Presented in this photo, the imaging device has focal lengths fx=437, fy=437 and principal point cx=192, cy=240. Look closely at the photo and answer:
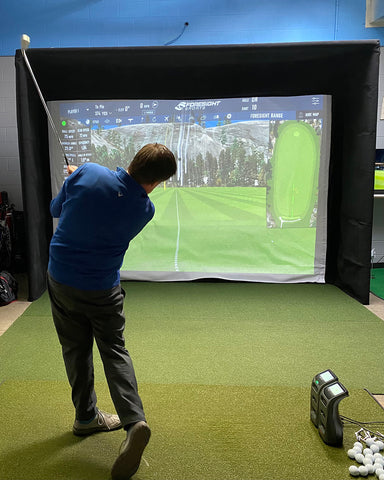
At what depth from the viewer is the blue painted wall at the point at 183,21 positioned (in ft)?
16.4

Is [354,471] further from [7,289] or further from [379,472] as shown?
[7,289]

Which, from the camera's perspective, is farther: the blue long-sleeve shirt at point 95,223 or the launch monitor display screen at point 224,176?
the launch monitor display screen at point 224,176

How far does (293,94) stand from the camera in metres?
4.42

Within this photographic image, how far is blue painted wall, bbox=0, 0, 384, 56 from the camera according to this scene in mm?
4984

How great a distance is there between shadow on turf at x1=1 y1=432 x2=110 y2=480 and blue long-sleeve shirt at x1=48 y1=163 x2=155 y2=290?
0.75m

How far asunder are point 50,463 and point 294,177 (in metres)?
3.54

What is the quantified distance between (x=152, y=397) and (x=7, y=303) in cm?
219

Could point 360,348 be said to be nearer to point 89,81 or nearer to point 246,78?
point 246,78

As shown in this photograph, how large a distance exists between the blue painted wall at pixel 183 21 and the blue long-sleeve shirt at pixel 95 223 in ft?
13.2

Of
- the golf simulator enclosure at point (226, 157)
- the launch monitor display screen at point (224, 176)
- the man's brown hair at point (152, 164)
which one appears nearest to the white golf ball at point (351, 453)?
the man's brown hair at point (152, 164)

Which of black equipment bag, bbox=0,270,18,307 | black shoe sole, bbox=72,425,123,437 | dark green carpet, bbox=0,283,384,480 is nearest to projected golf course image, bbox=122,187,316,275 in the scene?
dark green carpet, bbox=0,283,384,480

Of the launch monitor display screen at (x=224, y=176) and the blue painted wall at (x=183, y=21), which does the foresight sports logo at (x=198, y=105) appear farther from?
the blue painted wall at (x=183, y=21)

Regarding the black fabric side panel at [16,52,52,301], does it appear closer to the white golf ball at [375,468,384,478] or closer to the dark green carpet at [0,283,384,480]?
the dark green carpet at [0,283,384,480]

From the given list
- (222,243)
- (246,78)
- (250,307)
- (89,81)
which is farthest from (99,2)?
(250,307)
